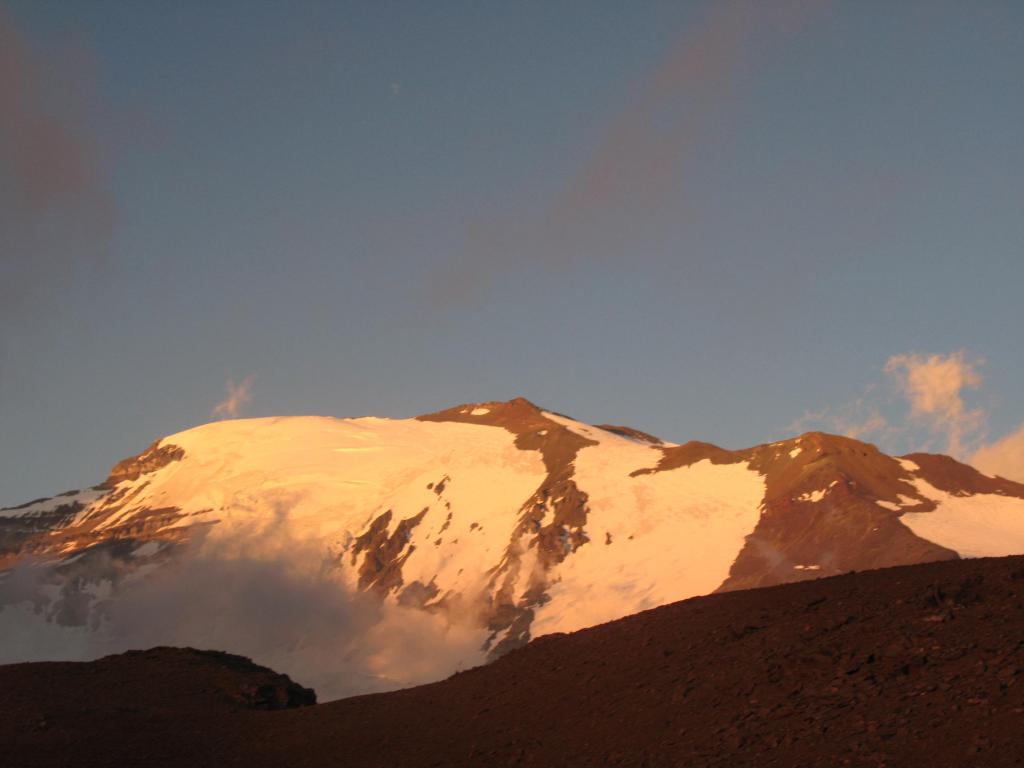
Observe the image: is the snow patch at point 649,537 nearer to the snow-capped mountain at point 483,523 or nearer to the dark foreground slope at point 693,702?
the snow-capped mountain at point 483,523

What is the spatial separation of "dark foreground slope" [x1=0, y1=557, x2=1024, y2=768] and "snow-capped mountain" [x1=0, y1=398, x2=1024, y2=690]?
75.2 meters

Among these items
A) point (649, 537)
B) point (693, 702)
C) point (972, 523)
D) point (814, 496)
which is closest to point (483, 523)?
point (649, 537)

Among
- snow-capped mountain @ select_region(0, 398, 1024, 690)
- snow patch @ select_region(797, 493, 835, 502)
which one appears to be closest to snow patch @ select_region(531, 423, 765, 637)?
snow-capped mountain @ select_region(0, 398, 1024, 690)

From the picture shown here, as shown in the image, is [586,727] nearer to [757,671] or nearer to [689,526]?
[757,671]

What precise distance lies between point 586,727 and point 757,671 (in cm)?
373

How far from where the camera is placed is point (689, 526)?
130 meters

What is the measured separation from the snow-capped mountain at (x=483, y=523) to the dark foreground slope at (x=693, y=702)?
75.2 m

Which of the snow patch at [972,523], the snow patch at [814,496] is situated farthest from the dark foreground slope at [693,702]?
the snow patch at [814,496]

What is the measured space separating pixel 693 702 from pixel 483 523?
4797 inches

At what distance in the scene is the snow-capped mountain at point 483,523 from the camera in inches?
→ 4614

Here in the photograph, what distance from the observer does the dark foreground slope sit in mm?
20500

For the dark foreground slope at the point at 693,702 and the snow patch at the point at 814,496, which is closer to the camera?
the dark foreground slope at the point at 693,702

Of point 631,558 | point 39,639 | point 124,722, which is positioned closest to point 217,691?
point 124,722

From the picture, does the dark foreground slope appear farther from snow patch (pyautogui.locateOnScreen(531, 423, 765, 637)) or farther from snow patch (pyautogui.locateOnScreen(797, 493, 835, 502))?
snow patch (pyautogui.locateOnScreen(797, 493, 835, 502))
